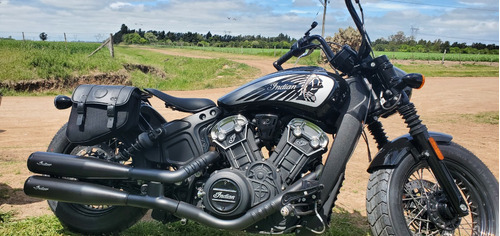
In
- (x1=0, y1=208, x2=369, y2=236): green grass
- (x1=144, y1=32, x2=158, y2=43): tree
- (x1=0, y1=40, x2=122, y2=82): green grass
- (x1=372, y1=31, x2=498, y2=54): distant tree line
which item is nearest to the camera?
(x1=0, y1=208, x2=369, y2=236): green grass

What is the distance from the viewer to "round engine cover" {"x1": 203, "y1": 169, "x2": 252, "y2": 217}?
2.99 m

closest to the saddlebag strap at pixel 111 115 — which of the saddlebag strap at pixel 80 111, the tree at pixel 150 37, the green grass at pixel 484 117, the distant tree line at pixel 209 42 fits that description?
the saddlebag strap at pixel 80 111

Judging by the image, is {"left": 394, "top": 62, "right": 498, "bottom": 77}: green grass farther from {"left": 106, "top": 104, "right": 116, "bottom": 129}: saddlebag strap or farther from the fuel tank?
{"left": 106, "top": 104, "right": 116, "bottom": 129}: saddlebag strap

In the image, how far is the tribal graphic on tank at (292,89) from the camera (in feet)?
10.0

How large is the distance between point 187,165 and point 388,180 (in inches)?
57.4

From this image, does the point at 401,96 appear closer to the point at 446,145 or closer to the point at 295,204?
the point at 446,145

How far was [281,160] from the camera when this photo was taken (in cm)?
307

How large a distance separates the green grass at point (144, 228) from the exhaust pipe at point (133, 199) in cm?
52

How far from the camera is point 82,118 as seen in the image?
3256 mm

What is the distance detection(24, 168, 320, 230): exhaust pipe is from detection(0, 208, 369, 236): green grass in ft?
1.70

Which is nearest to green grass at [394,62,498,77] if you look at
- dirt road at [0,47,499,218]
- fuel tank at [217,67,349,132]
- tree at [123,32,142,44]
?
dirt road at [0,47,499,218]

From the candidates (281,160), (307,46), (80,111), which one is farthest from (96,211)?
(307,46)

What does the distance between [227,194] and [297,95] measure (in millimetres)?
863

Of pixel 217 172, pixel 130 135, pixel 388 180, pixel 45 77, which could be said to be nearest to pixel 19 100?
pixel 45 77
